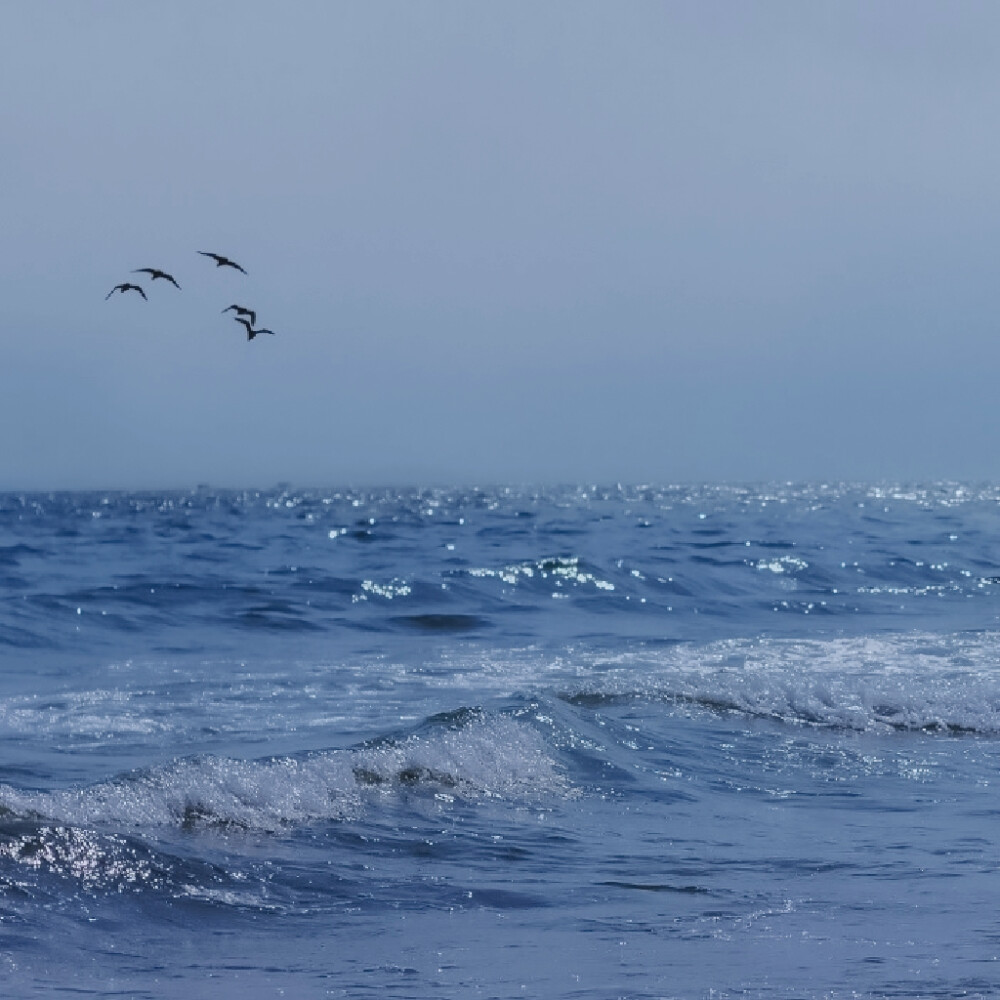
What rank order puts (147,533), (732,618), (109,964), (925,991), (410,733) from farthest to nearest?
(147,533) → (732,618) → (410,733) → (109,964) → (925,991)

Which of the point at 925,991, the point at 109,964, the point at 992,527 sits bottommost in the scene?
the point at 109,964

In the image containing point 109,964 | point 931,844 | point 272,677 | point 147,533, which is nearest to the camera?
point 109,964

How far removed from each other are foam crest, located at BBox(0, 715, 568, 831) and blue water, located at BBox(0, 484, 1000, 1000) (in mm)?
25

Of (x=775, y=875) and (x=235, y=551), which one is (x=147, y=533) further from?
(x=775, y=875)

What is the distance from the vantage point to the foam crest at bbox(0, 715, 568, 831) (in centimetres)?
717

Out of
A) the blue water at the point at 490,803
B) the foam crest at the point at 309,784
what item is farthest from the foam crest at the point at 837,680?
the foam crest at the point at 309,784

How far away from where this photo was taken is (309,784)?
788 centimetres

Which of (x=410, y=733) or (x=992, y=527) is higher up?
(x=992, y=527)

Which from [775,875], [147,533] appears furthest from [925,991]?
[147,533]

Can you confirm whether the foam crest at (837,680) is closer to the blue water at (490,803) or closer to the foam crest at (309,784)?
the blue water at (490,803)

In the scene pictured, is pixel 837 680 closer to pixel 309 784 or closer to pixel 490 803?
pixel 490 803

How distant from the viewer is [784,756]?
381 inches

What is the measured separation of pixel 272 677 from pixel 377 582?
10.1m

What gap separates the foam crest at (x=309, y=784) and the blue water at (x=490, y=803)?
0.02 meters
